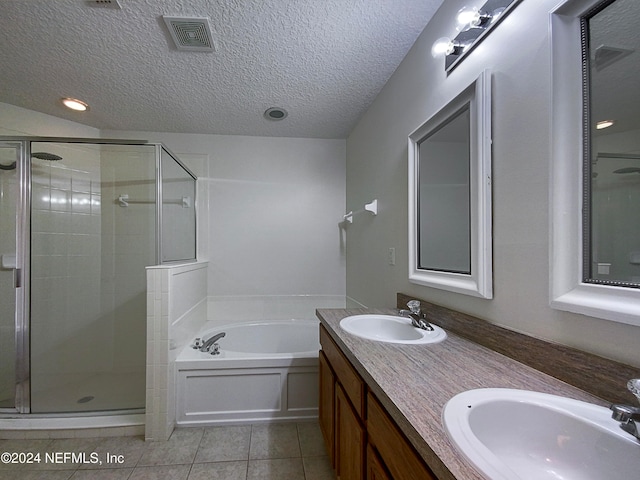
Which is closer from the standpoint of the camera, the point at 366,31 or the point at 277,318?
the point at 366,31

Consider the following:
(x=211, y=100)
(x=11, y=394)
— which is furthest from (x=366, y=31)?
(x=11, y=394)

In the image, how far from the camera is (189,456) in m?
1.61

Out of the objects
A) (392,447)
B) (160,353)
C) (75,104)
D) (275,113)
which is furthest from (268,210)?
(392,447)

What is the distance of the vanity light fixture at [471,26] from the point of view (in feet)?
3.15

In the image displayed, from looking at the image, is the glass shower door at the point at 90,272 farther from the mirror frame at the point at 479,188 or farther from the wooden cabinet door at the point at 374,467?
the mirror frame at the point at 479,188

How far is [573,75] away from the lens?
728mm

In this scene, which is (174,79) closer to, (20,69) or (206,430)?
(20,69)

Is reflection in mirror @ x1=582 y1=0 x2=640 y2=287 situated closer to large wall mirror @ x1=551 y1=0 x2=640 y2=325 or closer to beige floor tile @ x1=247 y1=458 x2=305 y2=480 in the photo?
large wall mirror @ x1=551 y1=0 x2=640 y2=325

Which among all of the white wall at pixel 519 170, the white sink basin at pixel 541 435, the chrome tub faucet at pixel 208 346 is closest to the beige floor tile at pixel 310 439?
the chrome tub faucet at pixel 208 346

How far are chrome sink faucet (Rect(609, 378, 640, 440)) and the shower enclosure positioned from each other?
2.27 meters

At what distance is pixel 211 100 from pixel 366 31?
1289mm

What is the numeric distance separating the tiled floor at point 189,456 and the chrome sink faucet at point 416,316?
96cm

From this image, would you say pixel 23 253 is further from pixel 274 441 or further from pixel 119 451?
pixel 274 441

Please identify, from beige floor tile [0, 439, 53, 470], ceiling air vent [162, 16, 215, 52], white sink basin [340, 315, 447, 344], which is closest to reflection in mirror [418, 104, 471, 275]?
white sink basin [340, 315, 447, 344]
